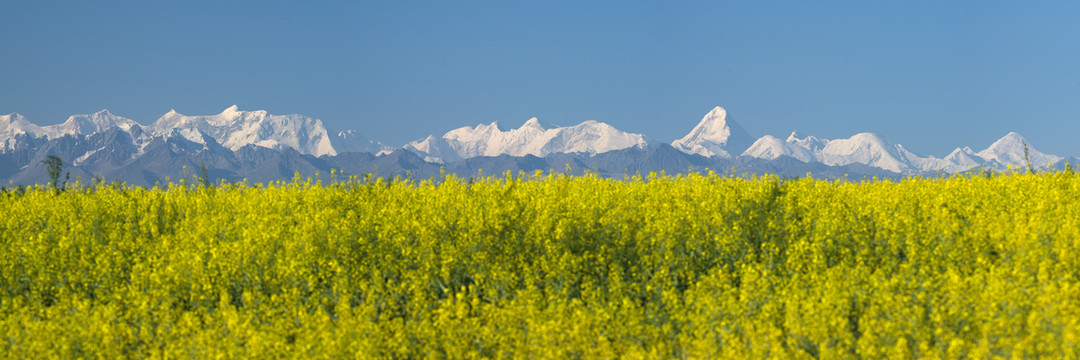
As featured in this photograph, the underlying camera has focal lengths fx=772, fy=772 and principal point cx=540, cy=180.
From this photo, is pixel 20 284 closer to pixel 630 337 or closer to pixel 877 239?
pixel 630 337

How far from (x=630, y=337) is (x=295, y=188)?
1338 cm

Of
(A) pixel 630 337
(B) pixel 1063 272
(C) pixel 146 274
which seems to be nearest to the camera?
(A) pixel 630 337

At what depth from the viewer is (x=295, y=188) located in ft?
69.3

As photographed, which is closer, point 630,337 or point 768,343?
point 768,343

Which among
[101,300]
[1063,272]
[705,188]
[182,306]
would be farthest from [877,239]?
[101,300]

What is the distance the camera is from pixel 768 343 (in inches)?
373

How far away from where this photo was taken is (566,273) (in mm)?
12672

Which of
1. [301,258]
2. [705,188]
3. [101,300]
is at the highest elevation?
[705,188]

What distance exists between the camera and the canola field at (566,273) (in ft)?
32.0

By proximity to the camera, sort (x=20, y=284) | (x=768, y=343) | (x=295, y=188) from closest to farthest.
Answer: (x=768, y=343), (x=20, y=284), (x=295, y=188)

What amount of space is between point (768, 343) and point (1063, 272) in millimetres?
5246

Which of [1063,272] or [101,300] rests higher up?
[1063,272]

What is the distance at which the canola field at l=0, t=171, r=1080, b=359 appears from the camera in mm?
9766

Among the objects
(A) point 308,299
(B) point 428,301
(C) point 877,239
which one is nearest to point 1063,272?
(C) point 877,239
